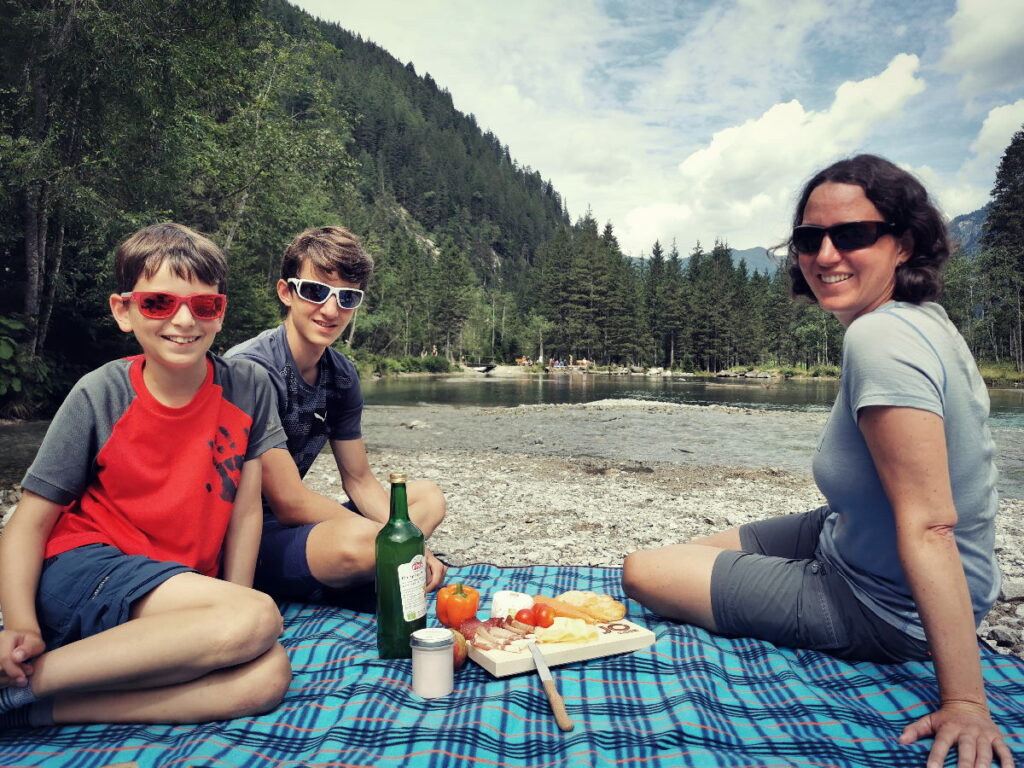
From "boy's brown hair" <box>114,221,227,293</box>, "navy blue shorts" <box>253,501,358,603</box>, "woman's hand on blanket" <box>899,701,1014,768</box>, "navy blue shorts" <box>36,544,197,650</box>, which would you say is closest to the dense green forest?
"navy blue shorts" <box>253,501,358,603</box>

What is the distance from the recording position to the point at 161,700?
2297mm

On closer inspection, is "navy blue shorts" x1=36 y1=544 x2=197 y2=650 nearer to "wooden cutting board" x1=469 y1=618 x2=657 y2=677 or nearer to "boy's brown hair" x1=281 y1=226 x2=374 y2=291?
"wooden cutting board" x1=469 y1=618 x2=657 y2=677

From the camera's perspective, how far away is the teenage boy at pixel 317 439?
315 cm

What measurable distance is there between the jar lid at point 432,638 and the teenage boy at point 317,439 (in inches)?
27.9

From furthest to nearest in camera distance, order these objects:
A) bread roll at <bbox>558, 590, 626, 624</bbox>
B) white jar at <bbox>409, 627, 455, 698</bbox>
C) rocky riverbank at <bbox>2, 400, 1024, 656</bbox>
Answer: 1. rocky riverbank at <bbox>2, 400, 1024, 656</bbox>
2. bread roll at <bbox>558, 590, 626, 624</bbox>
3. white jar at <bbox>409, 627, 455, 698</bbox>

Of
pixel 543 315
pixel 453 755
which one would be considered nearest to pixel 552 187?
pixel 543 315

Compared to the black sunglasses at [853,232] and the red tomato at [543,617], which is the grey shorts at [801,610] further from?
the black sunglasses at [853,232]

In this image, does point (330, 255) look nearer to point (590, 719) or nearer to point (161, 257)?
point (161, 257)

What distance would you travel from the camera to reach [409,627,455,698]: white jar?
242 cm

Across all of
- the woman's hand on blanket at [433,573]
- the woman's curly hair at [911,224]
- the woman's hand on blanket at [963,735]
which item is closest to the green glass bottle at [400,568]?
the woman's hand on blanket at [433,573]

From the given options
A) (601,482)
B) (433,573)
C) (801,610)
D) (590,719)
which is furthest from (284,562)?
(601,482)

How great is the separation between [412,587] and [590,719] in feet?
2.55

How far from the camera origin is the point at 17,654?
2074 millimetres

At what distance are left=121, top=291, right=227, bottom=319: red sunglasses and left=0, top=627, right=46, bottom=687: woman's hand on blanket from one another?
1124 mm
